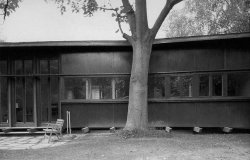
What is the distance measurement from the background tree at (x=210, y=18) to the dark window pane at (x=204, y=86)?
365 inches

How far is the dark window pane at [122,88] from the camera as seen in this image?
15.6m

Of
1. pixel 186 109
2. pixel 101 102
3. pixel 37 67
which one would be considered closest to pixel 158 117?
pixel 186 109

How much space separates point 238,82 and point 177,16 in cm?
2872

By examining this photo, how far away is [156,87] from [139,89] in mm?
2136

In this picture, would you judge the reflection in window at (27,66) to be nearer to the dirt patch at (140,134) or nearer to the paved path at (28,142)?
the paved path at (28,142)

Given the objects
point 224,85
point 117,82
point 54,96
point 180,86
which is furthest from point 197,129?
point 54,96

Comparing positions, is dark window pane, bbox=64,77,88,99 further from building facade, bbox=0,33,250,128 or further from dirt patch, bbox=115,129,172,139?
dirt patch, bbox=115,129,172,139

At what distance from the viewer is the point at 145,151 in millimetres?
9789

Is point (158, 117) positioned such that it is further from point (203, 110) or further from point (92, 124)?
point (92, 124)

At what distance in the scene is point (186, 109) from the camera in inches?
590

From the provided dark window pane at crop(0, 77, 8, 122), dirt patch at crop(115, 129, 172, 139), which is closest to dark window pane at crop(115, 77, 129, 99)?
dirt patch at crop(115, 129, 172, 139)

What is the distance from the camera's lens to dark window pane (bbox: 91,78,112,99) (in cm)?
1568

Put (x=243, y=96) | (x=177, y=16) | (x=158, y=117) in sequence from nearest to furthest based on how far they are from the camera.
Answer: (x=243, y=96)
(x=158, y=117)
(x=177, y=16)

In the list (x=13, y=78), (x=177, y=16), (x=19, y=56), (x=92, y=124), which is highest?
(x=177, y=16)
